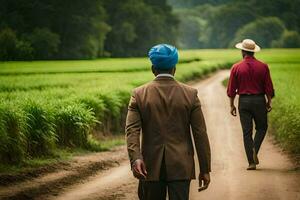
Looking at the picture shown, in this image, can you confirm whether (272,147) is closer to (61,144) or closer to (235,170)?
(235,170)

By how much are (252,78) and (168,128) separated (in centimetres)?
559

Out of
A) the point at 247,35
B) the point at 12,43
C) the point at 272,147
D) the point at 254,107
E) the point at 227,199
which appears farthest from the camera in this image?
the point at 247,35

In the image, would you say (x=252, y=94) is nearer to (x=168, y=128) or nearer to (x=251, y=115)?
(x=251, y=115)

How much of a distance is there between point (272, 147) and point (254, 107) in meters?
3.21

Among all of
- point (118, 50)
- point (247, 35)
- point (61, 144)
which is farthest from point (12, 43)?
point (247, 35)

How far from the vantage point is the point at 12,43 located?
56250mm

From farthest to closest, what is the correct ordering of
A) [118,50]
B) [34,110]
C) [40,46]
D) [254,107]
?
[118,50]
[40,46]
[34,110]
[254,107]

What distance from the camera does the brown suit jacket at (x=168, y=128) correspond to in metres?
5.11

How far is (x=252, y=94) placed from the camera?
34.4 feet

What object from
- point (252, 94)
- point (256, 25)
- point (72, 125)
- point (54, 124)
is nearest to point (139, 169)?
point (252, 94)

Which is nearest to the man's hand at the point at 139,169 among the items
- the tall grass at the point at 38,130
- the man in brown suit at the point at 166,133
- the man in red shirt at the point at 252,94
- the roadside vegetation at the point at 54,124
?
the man in brown suit at the point at 166,133

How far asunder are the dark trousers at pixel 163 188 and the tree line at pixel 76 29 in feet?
165

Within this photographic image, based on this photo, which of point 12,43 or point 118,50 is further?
point 118,50

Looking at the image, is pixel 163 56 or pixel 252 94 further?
pixel 252 94
